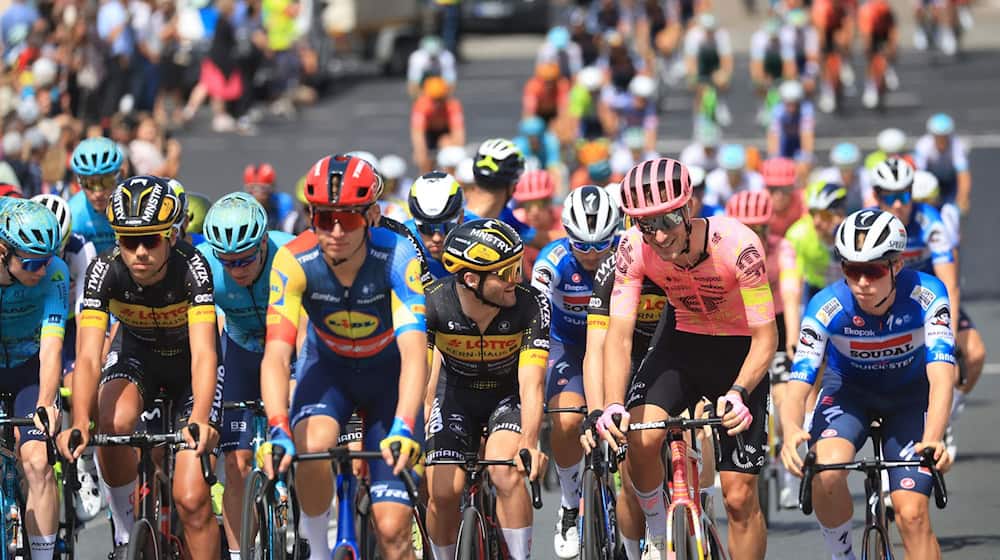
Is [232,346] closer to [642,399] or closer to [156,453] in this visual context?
[156,453]

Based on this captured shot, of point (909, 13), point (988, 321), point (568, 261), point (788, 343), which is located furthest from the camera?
point (909, 13)

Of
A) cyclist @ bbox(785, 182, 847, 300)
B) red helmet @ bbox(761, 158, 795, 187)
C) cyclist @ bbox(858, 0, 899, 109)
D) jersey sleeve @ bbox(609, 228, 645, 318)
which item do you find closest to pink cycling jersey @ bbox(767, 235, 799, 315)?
cyclist @ bbox(785, 182, 847, 300)

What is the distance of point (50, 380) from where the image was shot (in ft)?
27.8

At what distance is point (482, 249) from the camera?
808 cm

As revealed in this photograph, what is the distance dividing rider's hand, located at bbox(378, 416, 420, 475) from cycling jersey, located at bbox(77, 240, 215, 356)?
136 centimetres

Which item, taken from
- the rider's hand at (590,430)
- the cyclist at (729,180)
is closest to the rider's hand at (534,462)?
the rider's hand at (590,430)

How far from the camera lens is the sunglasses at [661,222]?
7.98 metres

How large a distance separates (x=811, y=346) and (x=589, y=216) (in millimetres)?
1869

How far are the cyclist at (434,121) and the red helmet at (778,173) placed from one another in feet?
23.6

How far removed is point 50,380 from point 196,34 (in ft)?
69.2

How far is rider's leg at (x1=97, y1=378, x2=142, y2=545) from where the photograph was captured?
8.64 m

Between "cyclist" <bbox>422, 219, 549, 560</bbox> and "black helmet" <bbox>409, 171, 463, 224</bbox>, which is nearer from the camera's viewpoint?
"cyclist" <bbox>422, 219, 549, 560</bbox>

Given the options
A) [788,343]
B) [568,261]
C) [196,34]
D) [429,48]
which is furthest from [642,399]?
[196,34]

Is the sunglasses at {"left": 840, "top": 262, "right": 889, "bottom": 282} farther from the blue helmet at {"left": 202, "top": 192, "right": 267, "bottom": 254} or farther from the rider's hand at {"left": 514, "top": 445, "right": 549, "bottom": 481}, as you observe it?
the blue helmet at {"left": 202, "top": 192, "right": 267, "bottom": 254}
